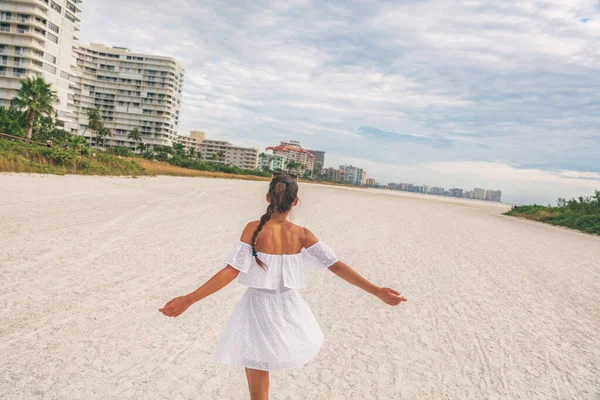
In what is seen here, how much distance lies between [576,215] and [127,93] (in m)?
122

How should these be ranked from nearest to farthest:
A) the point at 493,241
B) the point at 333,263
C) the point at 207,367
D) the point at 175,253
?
the point at 333,263, the point at 207,367, the point at 175,253, the point at 493,241

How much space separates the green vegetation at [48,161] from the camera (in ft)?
62.5

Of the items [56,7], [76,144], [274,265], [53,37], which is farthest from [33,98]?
[274,265]

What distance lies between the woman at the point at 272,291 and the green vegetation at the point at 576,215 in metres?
24.5

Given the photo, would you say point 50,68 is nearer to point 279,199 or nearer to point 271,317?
point 279,199

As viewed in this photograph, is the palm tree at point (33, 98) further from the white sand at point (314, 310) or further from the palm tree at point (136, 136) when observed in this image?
the palm tree at point (136, 136)

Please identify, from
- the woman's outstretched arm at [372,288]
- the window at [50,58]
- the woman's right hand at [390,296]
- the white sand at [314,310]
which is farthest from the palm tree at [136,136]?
the woman's right hand at [390,296]

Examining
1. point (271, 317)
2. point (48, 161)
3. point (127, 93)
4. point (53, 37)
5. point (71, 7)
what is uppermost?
point (71, 7)

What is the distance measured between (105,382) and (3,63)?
83868mm

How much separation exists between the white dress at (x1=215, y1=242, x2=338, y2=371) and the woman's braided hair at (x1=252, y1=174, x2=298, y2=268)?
0.09 metres

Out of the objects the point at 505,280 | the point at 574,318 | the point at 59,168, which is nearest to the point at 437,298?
the point at 574,318

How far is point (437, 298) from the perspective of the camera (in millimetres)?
6102

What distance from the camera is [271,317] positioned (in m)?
2.35

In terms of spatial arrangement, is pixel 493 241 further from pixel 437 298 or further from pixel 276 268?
pixel 276 268
